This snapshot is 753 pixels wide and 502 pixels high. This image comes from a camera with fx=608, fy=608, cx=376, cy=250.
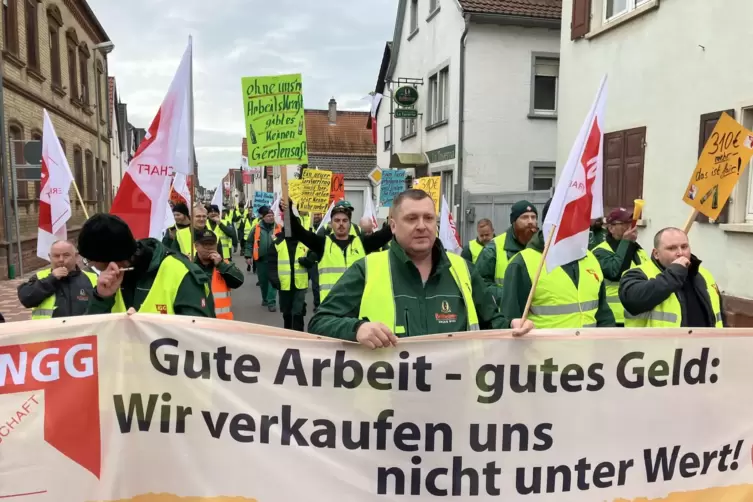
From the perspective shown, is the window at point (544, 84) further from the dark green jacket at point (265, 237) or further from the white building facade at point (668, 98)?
Result: the dark green jacket at point (265, 237)

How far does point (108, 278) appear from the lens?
2963 mm

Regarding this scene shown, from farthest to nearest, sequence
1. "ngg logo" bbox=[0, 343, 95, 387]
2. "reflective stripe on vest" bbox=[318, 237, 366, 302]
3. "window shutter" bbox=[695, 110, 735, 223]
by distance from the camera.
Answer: "window shutter" bbox=[695, 110, 735, 223] → "reflective stripe on vest" bbox=[318, 237, 366, 302] → "ngg logo" bbox=[0, 343, 95, 387]

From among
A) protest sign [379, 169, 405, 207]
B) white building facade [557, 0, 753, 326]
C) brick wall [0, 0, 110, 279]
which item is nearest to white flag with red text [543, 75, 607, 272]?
white building facade [557, 0, 753, 326]

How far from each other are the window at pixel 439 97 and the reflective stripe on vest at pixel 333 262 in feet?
40.3

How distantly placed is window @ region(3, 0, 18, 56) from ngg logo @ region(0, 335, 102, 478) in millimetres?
16549

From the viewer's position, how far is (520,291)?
396 centimetres

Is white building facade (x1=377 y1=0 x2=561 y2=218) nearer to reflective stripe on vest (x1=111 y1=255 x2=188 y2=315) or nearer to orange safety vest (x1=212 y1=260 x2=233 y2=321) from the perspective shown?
orange safety vest (x1=212 y1=260 x2=233 y2=321)

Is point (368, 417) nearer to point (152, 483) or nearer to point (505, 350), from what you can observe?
point (505, 350)

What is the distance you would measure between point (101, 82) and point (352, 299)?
107ft

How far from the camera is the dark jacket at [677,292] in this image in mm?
3590

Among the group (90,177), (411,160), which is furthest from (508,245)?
(90,177)

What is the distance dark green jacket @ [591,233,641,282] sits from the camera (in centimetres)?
512

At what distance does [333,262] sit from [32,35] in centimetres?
1657

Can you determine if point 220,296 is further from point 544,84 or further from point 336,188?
point 544,84
